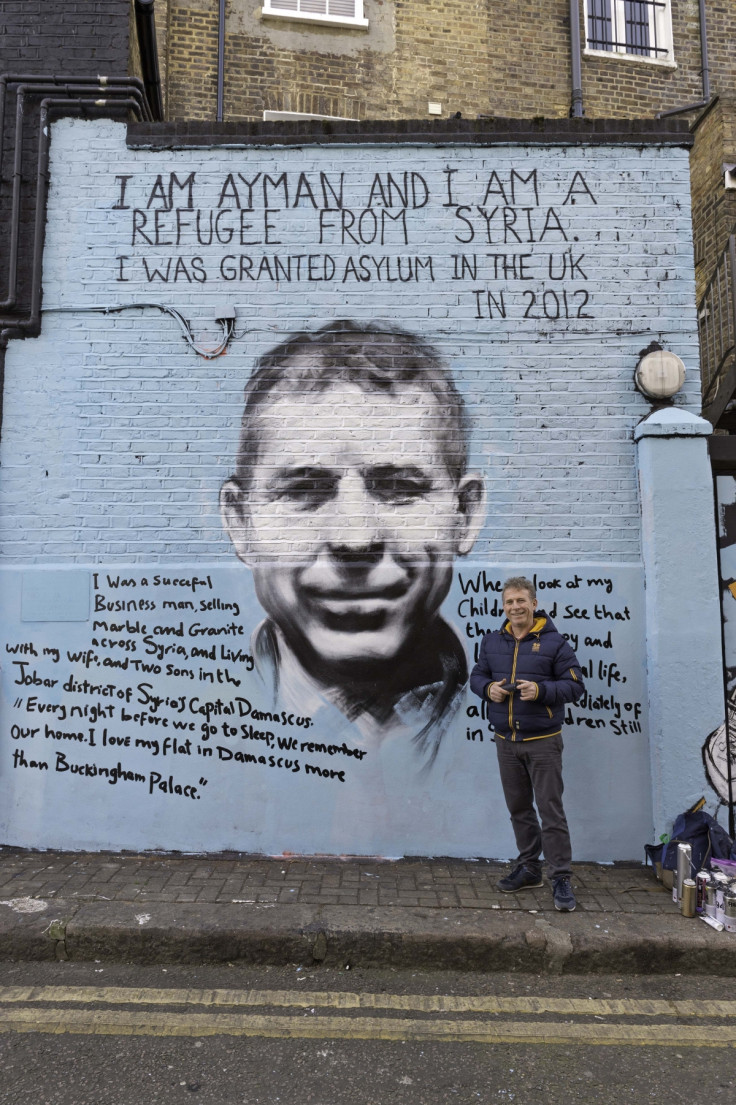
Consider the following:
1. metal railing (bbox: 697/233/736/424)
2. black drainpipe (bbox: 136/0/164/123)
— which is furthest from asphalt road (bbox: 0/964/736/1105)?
black drainpipe (bbox: 136/0/164/123)

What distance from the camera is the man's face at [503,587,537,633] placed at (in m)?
4.66

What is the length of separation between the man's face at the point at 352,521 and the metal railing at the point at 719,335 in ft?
11.7

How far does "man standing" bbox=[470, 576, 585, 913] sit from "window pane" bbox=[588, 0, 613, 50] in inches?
420

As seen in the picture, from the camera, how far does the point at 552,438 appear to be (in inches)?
218

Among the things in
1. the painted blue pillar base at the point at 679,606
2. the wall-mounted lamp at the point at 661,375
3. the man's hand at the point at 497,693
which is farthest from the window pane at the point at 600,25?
the man's hand at the point at 497,693

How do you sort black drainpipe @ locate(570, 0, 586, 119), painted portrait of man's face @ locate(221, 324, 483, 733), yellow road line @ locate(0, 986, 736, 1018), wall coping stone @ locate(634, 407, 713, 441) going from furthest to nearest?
black drainpipe @ locate(570, 0, 586, 119)
painted portrait of man's face @ locate(221, 324, 483, 733)
wall coping stone @ locate(634, 407, 713, 441)
yellow road line @ locate(0, 986, 736, 1018)

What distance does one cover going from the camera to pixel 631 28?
12008 millimetres

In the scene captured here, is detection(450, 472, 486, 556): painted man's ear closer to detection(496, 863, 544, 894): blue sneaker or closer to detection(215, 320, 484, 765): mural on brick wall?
detection(215, 320, 484, 765): mural on brick wall

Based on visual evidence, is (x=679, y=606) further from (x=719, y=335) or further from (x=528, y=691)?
(x=719, y=335)

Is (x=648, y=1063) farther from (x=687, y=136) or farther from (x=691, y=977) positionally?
(x=687, y=136)

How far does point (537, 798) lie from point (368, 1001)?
148 centimetres

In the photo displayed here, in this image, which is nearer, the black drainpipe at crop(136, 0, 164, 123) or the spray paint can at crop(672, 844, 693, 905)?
the spray paint can at crop(672, 844, 693, 905)

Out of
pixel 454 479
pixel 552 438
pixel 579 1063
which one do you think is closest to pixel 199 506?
pixel 454 479

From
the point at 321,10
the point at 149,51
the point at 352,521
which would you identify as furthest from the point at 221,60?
the point at 352,521
